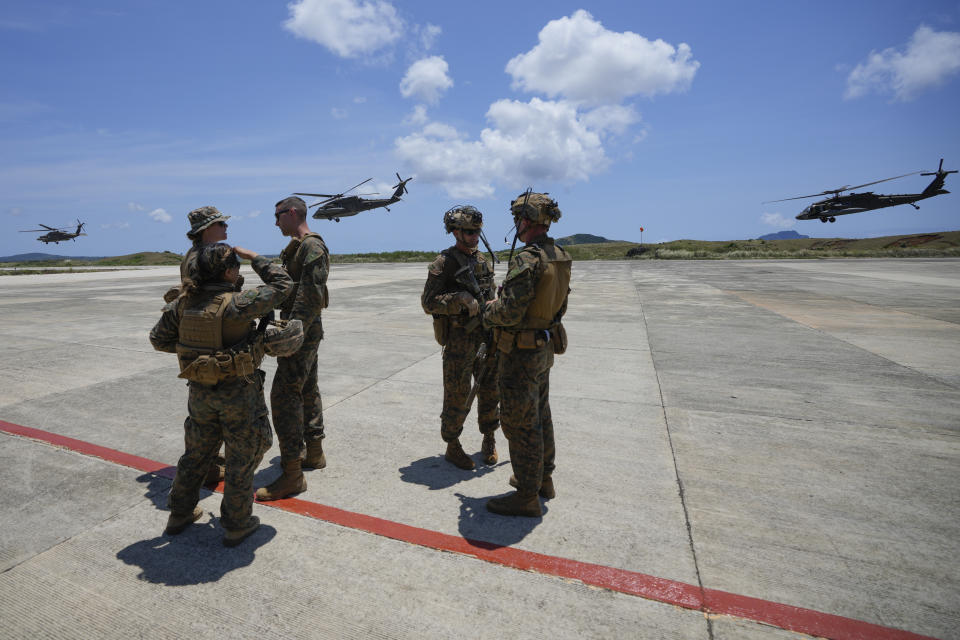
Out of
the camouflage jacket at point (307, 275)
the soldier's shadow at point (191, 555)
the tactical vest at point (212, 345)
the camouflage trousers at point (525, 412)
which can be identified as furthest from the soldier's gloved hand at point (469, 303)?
the soldier's shadow at point (191, 555)

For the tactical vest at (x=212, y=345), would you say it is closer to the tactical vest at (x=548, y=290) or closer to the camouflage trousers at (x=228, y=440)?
the camouflage trousers at (x=228, y=440)

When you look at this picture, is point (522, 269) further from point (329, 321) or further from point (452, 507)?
point (329, 321)

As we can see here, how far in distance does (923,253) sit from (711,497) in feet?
167

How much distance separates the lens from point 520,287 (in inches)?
121

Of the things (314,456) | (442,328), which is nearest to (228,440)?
(314,456)

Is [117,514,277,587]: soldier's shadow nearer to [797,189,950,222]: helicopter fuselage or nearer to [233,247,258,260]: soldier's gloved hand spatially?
[233,247,258,260]: soldier's gloved hand

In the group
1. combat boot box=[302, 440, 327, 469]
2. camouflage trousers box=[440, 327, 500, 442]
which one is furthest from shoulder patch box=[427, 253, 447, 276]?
combat boot box=[302, 440, 327, 469]

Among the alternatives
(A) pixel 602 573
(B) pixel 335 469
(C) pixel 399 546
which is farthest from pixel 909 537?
(B) pixel 335 469

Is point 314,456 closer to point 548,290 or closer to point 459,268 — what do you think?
point 459,268

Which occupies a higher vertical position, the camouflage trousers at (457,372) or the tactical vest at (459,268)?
the tactical vest at (459,268)

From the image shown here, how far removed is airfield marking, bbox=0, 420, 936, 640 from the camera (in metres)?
2.30

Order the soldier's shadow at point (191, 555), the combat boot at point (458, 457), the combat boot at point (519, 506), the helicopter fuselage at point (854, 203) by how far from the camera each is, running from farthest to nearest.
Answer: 1. the helicopter fuselage at point (854, 203)
2. the combat boot at point (458, 457)
3. the combat boot at point (519, 506)
4. the soldier's shadow at point (191, 555)

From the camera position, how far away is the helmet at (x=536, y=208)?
Result: 316cm

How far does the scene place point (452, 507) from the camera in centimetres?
336
